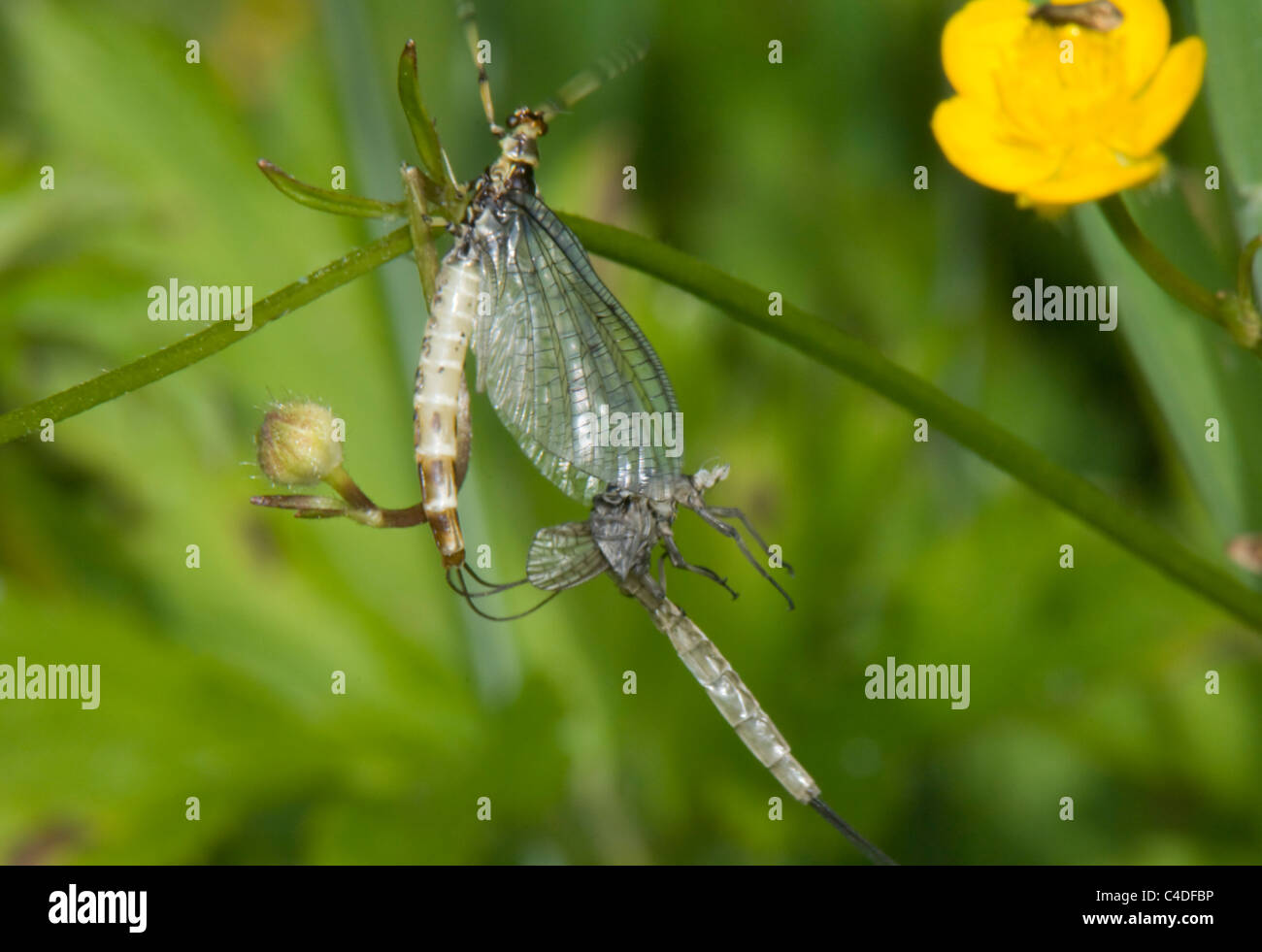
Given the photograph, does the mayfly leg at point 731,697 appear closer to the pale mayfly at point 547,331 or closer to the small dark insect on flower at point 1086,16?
the pale mayfly at point 547,331

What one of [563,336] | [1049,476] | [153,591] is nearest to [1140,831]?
[1049,476]

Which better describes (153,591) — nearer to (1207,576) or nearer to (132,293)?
(132,293)

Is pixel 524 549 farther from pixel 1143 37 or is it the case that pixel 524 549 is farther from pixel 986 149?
pixel 1143 37

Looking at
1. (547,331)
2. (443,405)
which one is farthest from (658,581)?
(547,331)

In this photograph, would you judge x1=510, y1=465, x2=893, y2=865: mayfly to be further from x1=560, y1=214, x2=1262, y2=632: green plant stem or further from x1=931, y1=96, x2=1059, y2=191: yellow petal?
x1=931, y1=96, x2=1059, y2=191: yellow petal

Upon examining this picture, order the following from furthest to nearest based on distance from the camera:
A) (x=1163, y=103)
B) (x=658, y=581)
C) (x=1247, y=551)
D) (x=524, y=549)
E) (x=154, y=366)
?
(x=524, y=549)
(x=1247, y=551)
(x=1163, y=103)
(x=658, y=581)
(x=154, y=366)

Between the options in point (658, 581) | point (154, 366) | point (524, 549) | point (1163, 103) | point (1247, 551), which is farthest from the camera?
point (524, 549)

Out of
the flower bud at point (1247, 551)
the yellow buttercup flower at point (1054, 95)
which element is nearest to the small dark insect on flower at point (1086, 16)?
the yellow buttercup flower at point (1054, 95)
